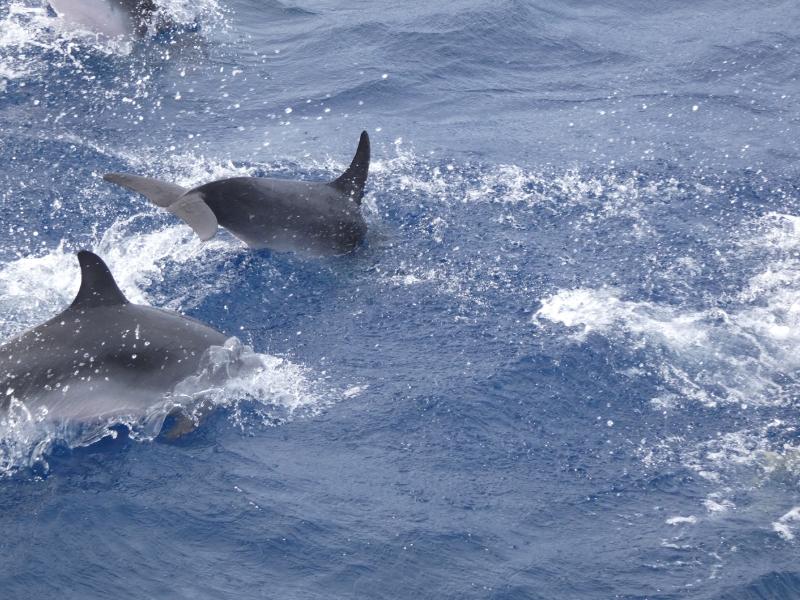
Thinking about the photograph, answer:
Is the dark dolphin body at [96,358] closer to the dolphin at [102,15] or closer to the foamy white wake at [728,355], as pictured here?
the foamy white wake at [728,355]

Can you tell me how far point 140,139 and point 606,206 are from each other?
718 centimetres

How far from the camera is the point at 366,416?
1045 cm

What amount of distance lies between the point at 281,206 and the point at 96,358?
371 cm

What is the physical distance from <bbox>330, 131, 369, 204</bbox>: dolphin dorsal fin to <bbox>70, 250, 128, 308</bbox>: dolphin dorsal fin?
413cm

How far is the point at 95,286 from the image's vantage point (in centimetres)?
1011

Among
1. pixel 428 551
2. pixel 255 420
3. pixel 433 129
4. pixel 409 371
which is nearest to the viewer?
pixel 428 551

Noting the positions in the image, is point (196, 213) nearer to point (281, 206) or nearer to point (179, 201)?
point (179, 201)

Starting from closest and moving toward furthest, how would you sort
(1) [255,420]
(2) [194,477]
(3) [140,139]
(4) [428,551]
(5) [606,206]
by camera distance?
1. (4) [428,551]
2. (2) [194,477]
3. (1) [255,420]
4. (5) [606,206]
5. (3) [140,139]

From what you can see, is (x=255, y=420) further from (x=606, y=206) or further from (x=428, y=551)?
(x=606, y=206)

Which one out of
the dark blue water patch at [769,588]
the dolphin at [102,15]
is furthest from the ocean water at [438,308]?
the dolphin at [102,15]

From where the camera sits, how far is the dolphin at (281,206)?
12.8 metres

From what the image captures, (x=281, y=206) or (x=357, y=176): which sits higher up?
(x=357, y=176)

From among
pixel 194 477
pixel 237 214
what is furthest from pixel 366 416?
pixel 237 214

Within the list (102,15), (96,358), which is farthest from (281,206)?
(102,15)
